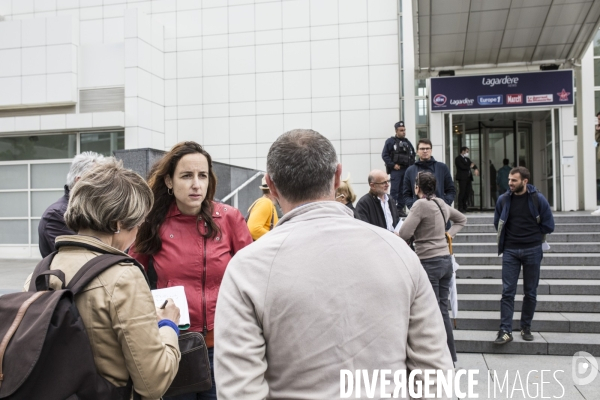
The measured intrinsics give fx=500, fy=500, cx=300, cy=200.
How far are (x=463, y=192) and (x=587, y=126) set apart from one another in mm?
3761

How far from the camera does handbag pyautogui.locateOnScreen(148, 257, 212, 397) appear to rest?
2.14m

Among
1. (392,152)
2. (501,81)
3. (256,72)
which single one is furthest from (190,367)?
(256,72)

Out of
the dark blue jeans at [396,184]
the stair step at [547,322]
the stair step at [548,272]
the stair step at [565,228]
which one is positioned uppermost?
the dark blue jeans at [396,184]

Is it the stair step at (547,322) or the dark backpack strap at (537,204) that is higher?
the dark backpack strap at (537,204)

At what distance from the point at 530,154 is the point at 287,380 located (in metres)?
15.5

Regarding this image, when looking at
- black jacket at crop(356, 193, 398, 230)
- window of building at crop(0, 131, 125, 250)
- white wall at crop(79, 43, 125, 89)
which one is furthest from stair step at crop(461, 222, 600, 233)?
white wall at crop(79, 43, 125, 89)

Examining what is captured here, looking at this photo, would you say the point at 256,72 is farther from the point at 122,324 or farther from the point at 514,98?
the point at 122,324

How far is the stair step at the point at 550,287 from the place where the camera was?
709 centimetres

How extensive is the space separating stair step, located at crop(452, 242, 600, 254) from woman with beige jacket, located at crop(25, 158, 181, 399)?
7.48 meters

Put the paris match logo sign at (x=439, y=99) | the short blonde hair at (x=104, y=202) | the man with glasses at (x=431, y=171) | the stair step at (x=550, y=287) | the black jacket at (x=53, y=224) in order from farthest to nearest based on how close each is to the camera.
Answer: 1. the paris match logo sign at (x=439, y=99)
2. the man with glasses at (x=431, y=171)
3. the stair step at (x=550, y=287)
4. the black jacket at (x=53, y=224)
5. the short blonde hair at (x=104, y=202)

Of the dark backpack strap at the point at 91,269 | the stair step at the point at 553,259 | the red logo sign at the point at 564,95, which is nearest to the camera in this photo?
the dark backpack strap at the point at 91,269

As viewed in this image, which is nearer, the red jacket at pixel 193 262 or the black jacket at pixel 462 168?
the red jacket at pixel 193 262

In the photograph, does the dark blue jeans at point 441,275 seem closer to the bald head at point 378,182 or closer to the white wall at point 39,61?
the bald head at point 378,182

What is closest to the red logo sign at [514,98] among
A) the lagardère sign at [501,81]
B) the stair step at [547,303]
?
the lagardère sign at [501,81]
